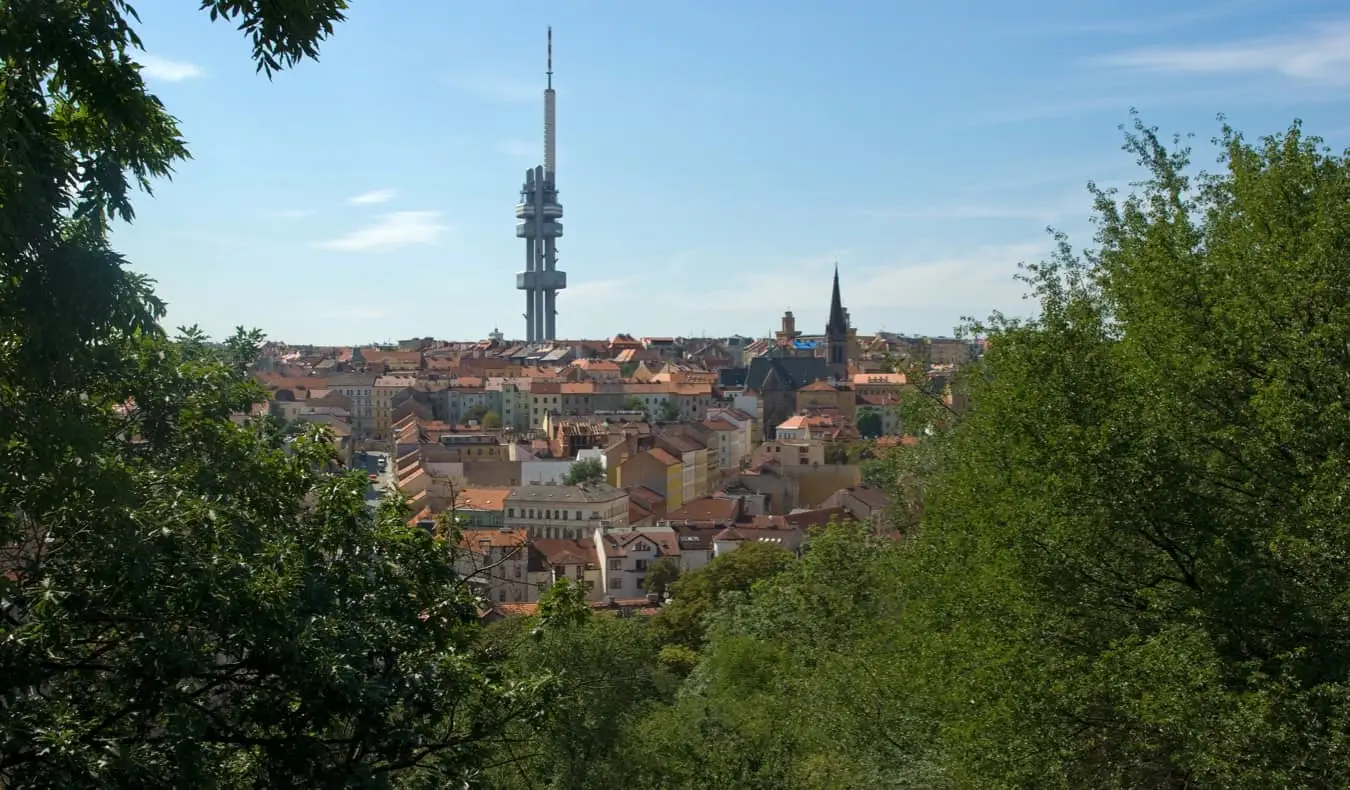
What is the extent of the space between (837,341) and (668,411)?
21554 mm

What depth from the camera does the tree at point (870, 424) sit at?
91.4 metres

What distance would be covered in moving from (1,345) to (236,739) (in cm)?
183

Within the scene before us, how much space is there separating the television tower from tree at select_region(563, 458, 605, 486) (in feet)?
295

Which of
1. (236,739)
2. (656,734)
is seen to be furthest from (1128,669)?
(656,734)

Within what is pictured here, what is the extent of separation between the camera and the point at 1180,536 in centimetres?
986

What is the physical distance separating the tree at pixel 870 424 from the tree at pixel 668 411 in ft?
41.1

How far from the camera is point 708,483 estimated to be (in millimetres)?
71188

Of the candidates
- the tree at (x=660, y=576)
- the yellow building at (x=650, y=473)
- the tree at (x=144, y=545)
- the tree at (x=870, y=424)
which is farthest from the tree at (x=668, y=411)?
the tree at (x=144, y=545)

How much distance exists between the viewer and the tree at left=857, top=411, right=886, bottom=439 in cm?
9144

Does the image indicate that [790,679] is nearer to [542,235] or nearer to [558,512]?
[558,512]

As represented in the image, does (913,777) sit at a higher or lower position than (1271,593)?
lower

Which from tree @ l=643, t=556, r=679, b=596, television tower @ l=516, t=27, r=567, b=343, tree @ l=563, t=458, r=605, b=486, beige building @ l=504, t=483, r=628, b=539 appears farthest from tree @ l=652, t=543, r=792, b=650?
television tower @ l=516, t=27, r=567, b=343

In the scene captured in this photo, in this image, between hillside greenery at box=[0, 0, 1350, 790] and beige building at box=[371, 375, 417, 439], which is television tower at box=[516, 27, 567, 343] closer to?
beige building at box=[371, 375, 417, 439]

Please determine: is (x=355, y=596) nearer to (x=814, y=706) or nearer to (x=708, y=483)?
(x=814, y=706)
